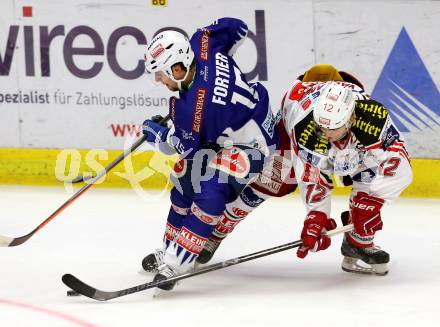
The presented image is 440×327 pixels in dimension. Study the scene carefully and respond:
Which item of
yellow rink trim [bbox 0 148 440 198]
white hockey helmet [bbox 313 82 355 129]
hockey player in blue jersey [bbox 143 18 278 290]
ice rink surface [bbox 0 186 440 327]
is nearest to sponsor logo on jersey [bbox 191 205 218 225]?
hockey player in blue jersey [bbox 143 18 278 290]

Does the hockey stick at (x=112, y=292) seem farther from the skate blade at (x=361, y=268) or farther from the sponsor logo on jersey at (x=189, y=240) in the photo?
the skate blade at (x=361, y=268)

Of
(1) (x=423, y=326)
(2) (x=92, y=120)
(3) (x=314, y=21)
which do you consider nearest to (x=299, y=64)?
(3) (x=314, y=21)

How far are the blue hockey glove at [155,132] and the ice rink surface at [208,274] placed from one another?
692mm

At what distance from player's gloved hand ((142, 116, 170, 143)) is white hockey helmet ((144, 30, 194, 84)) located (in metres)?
0.29

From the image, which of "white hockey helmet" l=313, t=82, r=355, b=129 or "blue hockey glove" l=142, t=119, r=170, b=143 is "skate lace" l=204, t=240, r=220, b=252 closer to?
"blue hockey glove" l=142, t=119, r=170, b=143

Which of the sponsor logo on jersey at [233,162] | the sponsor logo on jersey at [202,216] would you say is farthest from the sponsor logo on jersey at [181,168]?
the sponsor logo on jersey at [202,216]

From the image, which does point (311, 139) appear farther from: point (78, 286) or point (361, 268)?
point (78, 286)

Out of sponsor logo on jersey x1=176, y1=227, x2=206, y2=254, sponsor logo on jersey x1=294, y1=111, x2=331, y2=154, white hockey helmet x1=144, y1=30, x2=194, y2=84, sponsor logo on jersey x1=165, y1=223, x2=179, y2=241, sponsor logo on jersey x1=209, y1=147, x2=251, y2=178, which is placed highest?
white hockey helmet x1=144, y1=30, x2=194, y2=84

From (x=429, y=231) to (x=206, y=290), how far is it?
62.4 inches

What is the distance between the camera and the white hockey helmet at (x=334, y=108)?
179 inches

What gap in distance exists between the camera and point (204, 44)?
4.98 meters

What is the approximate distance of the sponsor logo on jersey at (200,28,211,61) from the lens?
4871mm

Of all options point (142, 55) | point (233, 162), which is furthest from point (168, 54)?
point (142, 55)

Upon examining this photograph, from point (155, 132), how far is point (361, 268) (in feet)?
3.94
